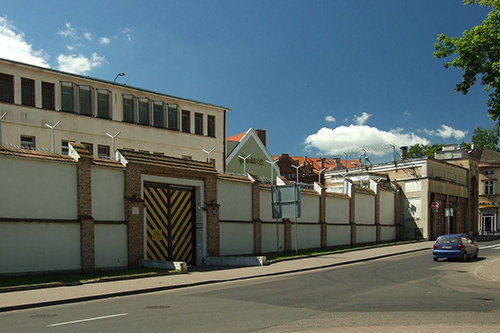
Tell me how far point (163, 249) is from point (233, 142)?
98.2 ft

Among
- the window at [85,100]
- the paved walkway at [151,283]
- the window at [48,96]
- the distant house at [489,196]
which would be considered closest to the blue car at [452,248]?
the paved walkway at [151,283]

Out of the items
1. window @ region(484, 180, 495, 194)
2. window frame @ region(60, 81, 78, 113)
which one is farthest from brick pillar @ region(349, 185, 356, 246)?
window @ region(484, 180, 495, 194)

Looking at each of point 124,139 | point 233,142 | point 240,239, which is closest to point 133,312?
point 240,239

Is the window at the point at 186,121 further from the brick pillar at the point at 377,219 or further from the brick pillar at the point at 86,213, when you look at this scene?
the brick pillar at the point at 86,213

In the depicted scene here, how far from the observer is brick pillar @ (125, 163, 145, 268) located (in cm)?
1934

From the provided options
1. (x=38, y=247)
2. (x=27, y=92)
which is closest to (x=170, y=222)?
(x=38, y=247)

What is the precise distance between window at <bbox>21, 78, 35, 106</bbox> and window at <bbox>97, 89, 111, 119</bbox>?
4.41m

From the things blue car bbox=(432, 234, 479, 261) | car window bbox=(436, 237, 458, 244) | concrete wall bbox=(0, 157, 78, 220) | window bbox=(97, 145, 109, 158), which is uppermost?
window bbox=(97, 145, 109, 158)

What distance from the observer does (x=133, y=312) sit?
10469 mm

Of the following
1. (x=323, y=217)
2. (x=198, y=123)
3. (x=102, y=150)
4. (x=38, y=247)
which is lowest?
(x=323, y=217)

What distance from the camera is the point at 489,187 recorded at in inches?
2749

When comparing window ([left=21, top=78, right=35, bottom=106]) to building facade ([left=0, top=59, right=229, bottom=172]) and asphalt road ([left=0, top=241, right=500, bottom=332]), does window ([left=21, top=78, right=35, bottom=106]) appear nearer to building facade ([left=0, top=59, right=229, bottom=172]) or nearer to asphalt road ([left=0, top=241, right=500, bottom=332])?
building facade ([left=0, top=59, right=229, bottom=172])

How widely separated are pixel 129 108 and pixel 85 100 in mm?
3369

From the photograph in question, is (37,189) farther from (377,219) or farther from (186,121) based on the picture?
(377,219)
